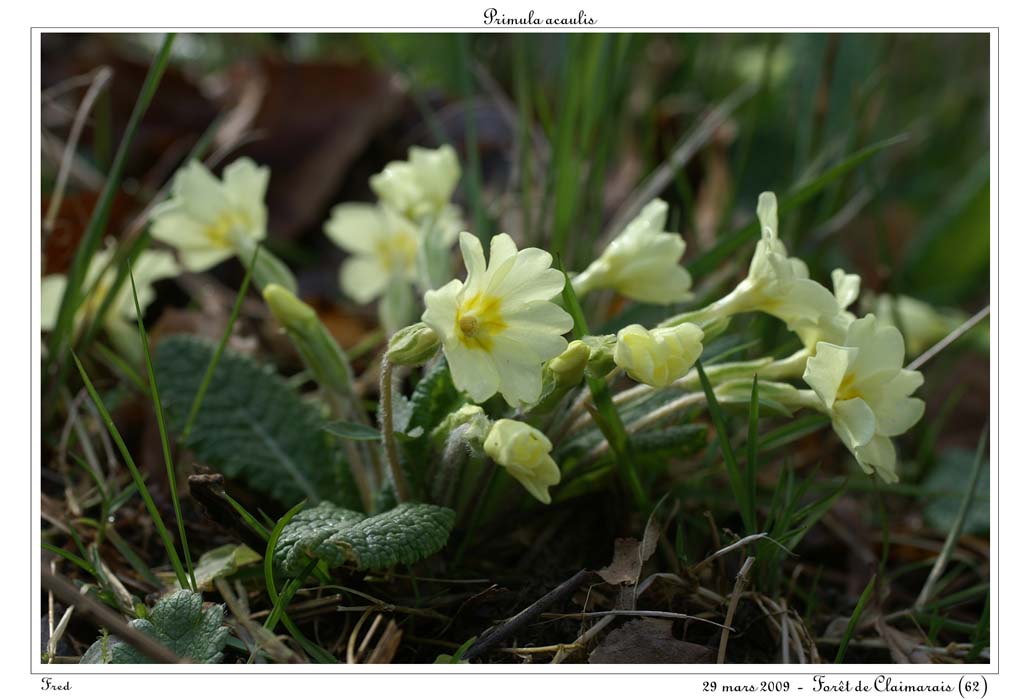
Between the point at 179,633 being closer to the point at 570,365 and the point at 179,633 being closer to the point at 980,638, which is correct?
the point at 570,365

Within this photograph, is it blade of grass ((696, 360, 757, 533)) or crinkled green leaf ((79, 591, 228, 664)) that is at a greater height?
blade of grass ((696, 360, 757, 533))

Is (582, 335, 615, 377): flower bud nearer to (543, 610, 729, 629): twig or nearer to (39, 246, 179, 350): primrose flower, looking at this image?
(543, 610, 729, 629): twig

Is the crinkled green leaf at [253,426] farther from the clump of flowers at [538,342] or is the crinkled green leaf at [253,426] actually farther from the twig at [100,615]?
the twig at [100,615]

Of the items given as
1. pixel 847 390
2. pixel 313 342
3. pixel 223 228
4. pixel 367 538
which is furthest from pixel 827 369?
pixel 223 228

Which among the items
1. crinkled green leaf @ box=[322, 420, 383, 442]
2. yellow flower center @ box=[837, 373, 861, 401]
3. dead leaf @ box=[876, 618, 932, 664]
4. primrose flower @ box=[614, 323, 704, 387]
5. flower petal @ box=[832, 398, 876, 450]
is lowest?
dead leaf @ box=[876, 618, 932, 664]

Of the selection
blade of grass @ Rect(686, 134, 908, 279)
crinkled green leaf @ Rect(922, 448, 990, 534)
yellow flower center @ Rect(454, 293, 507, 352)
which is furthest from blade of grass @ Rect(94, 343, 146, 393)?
crinkled green leaf @ Rect(922, 448, 990, 534)

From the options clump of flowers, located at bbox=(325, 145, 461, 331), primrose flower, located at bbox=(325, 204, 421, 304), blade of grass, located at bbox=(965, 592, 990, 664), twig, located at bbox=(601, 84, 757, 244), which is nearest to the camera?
blade of grass, located at bbox=(965, 592, 990, 664)
